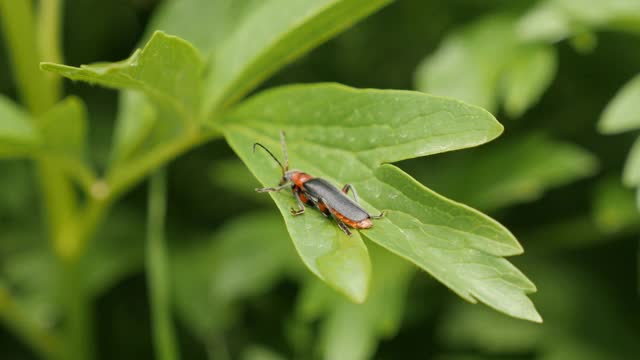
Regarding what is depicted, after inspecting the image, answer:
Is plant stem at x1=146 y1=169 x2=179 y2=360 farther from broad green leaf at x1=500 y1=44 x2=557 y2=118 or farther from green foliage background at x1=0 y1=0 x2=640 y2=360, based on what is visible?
broad green leaf at x1=500 y1=44 x2=557 y2=118

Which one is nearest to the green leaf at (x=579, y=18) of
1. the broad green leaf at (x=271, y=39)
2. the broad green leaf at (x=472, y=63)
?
the broad green leaf at (x=472, y=63)

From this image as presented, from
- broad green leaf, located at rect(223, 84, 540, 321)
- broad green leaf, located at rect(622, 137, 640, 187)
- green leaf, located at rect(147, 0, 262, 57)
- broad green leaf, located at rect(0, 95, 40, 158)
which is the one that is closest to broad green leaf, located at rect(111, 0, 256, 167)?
green leaf, located at rect(147, 0, 262, 57)

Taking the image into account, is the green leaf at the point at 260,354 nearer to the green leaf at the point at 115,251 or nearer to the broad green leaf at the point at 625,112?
the green leaf at the point at 115,251

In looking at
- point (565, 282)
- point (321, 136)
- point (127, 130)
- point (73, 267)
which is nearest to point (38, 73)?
point (127, 130)

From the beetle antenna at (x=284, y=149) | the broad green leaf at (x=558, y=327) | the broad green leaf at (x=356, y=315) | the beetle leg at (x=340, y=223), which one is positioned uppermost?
the beetle antenna at (x=284, y=149)

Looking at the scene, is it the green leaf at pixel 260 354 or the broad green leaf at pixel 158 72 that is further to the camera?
the green leaf at pixel 260 354

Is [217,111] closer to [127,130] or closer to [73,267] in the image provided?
[127,130]
